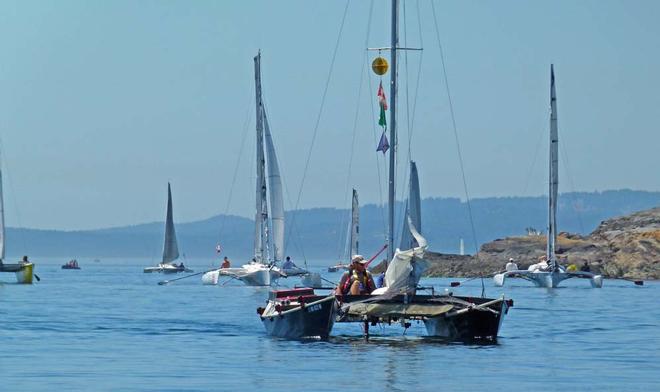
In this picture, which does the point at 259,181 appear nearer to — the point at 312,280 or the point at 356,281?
the point at 312,280

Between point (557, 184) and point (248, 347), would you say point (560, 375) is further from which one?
point (557, 184)

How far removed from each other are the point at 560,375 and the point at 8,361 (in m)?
14.0

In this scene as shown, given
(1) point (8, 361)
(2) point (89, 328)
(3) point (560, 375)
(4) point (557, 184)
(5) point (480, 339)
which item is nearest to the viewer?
(3) point (560, 375)

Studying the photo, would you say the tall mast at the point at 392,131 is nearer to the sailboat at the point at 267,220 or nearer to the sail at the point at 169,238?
the sailboat at the point at 267,220

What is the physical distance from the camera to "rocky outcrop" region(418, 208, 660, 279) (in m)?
151

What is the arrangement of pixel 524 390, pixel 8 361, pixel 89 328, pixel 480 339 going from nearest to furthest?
pixel 524 390, pixel 8 361, pixel 480 339, pixel 89 328

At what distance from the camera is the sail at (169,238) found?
16212cm

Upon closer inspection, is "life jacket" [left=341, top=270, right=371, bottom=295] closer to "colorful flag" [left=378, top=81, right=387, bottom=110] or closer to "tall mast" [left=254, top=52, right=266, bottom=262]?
"colorful flag" [left=378, top=81, right=387, bottom=110]

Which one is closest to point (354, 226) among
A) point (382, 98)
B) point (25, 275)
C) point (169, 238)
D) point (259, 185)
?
point (169, 238)

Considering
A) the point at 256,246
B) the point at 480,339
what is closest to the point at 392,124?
the point at 480,339

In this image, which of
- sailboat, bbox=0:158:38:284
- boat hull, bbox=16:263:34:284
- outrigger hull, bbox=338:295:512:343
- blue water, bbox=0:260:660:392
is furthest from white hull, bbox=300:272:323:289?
outrigger hull, bbox=338:295:512:343

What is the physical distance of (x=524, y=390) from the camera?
1346 inches

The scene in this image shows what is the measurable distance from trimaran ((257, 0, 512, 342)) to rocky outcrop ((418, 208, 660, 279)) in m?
91.2

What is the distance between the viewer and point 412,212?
52.1m
